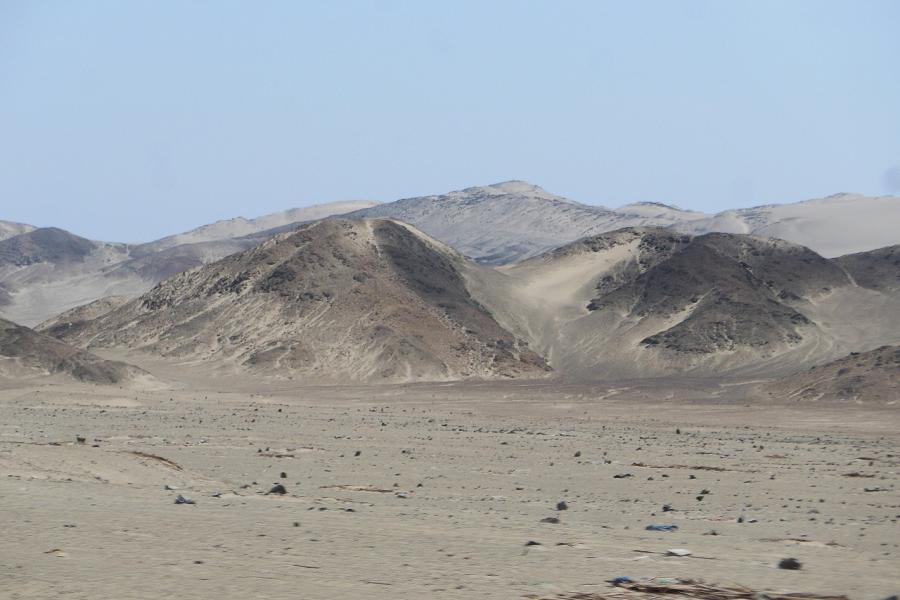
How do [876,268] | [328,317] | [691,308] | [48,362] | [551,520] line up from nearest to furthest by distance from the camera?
[551,520]
[48,362]
[328,317]
[691,308]
[876,268]

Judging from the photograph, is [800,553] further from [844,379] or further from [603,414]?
[844,379]

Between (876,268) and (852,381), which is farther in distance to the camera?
(876,268)

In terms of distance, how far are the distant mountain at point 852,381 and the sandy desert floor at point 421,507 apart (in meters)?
22.8

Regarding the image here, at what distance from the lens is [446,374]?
9994 cm

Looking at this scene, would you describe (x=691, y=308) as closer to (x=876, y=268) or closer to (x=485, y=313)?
(x=485, y=313)

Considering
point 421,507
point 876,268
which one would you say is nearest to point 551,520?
point 421,507

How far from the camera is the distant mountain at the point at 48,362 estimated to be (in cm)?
8000

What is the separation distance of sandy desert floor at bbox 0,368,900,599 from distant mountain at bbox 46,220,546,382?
4758cm

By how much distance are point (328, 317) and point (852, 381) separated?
48.2 meters

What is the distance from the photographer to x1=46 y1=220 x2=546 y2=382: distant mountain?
10200 cm

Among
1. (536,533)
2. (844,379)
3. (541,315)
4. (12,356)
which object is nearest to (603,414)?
(844,379)

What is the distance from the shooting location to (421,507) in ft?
70.8

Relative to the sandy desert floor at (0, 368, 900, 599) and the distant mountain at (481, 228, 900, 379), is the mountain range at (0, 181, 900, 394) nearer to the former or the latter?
the distant mountain at (481, 228, 900, 379)

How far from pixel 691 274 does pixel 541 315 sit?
51.4 feet
